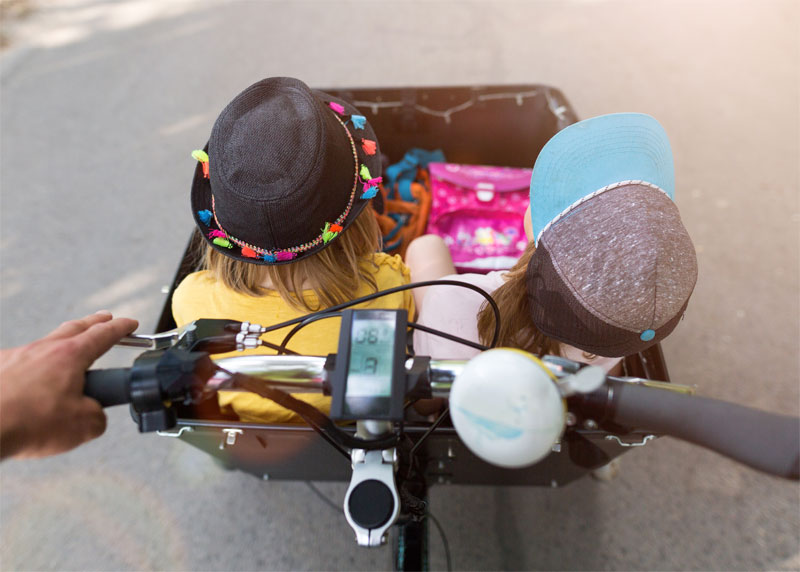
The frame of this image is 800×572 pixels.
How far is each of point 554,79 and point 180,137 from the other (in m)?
1.67

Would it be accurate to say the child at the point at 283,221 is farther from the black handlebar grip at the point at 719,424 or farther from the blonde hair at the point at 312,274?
the black handlebar grip at the point at 719,424

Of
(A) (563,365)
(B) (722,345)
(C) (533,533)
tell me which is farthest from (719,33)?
(A) (563,365)

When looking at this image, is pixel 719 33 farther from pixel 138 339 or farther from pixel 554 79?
pixel 138 339

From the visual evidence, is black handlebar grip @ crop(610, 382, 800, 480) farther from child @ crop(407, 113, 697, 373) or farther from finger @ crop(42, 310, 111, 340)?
finger @ crop(42, 310, 111, 340)

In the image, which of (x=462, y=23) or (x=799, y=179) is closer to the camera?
(x=799, y=179)

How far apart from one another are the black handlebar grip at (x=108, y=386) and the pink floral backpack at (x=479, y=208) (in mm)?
1049

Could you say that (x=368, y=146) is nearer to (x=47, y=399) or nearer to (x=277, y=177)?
(x=277, y=177)

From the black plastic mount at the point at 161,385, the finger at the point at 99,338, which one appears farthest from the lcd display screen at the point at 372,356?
the finger at the point at 99,338

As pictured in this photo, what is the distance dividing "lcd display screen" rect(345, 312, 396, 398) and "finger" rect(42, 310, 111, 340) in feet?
0.96

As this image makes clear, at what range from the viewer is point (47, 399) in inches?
17.9

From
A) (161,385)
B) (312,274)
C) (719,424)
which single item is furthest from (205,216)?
(719,424)

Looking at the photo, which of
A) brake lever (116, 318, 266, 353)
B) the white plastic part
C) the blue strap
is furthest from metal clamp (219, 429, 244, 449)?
the blue strap

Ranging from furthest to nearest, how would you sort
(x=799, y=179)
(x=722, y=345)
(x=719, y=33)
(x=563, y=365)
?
(x=719, y=33), (x=799, y=179), (x=722, y=345), (x=563, y=365)

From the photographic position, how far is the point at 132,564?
1244mm
